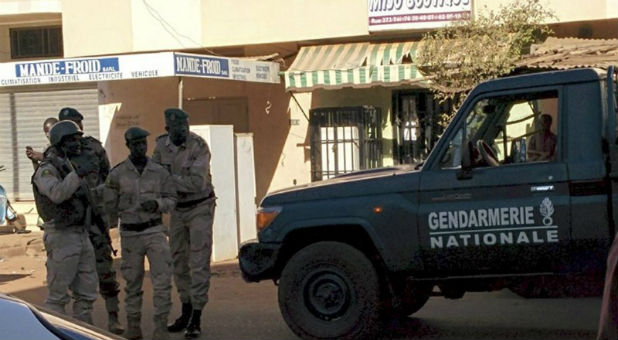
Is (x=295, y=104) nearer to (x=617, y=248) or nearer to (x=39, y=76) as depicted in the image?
(x=39, y=76)

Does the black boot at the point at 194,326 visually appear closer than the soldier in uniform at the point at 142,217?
No

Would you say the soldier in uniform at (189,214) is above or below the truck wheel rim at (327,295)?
above

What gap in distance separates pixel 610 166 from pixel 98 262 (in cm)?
427

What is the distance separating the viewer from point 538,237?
7523 mm

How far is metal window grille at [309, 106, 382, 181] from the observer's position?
16938mm

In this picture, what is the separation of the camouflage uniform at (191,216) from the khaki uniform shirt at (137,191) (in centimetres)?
25

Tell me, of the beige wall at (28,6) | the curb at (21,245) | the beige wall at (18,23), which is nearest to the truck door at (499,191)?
the curb at (21,245)

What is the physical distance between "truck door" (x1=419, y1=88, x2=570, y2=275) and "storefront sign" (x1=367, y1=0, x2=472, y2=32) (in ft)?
25.9

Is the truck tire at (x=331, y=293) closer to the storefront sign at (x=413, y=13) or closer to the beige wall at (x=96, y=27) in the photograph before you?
the storefront sign at (x=413, y=13)

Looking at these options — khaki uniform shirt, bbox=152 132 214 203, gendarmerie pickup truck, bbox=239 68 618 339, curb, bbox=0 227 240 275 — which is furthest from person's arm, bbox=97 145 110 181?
curb, bbox=0 227 240 275

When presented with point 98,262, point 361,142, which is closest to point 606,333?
point 98,262

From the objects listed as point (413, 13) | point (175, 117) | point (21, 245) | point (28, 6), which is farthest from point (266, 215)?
point (28, 6)

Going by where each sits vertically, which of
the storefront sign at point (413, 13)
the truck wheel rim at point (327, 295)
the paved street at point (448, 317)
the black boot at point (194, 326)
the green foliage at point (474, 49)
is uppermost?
the storefront sign at point (413, 13)

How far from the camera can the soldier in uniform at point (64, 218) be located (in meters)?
7.70
